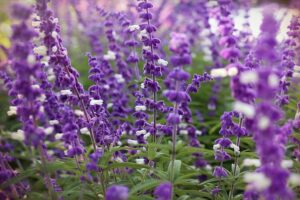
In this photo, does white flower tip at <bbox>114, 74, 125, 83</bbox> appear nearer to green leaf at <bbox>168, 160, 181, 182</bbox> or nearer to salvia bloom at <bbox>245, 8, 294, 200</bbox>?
green leaf at <bbox>168, 160, 181, 182</bbox>

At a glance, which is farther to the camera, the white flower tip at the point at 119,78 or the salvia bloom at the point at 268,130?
the white flower tip at the point at 119,78

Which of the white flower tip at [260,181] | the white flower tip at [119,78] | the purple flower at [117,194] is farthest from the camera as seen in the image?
the white flower tip at [119,78]

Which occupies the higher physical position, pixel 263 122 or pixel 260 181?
pixel 263 122

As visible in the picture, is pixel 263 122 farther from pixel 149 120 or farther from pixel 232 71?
pixel 149 120

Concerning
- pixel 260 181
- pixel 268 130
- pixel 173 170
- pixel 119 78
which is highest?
pixel 119 78

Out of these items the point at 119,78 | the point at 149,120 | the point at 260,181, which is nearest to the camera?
the point at 260,181

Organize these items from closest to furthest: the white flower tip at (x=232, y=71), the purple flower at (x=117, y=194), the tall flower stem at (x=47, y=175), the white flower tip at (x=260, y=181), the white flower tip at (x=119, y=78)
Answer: the white flower tip at (x=260, y=181), the purple flower at (x=117, y=194), the white flower tip at (x=232, y=71), the tall flower stem at (x=47, y=175), the white flower tip at (x=119, y=78)

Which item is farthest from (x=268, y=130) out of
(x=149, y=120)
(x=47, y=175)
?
(x=149, y=120)

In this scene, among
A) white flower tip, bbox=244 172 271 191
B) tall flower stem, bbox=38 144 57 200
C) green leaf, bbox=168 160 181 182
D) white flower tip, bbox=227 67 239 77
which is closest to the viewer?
white flower tip, bbox=244 172 271 191

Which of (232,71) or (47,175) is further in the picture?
(47,175)

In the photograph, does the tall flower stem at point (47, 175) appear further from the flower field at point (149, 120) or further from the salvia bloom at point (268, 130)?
the salvia bloom at point (268, 130)

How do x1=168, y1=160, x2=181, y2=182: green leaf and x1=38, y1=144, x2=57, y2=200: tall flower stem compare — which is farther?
x1=168, y1=160, x2=181, y2=182: green leaf

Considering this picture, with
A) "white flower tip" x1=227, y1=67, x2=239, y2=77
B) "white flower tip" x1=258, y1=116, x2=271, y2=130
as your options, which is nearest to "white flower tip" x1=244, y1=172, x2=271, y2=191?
"white flower tip" x1=258, y1=116, x2=271, y2=130

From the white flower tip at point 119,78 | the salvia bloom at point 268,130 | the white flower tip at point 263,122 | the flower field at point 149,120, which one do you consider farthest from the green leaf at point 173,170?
the white flower tip at point 119,78
